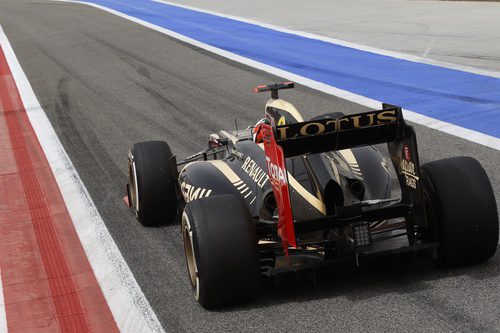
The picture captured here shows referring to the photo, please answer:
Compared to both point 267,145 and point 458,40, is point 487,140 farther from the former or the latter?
point 458,40

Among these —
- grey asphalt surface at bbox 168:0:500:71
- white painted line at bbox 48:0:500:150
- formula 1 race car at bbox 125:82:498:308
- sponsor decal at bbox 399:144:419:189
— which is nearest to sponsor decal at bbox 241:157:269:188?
formula 1 race car at bbox 125:82:498:308

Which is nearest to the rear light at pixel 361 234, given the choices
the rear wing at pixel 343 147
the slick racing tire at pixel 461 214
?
the rear wing at pixel 343 147

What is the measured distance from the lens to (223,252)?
6.70 metres

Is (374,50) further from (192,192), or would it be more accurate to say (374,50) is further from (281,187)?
(281,187)

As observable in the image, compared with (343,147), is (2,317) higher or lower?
lower

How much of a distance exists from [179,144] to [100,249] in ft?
13.7

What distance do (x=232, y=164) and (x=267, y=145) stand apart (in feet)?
4.42

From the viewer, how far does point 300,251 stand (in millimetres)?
7207

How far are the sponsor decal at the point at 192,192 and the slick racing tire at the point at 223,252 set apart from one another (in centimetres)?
111

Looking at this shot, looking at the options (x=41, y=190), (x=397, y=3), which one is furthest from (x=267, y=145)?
(x=397, y=3)

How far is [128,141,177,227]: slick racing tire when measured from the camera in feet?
29.9

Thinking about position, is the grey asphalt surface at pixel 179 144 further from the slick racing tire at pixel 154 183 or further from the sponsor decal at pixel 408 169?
the sponsor decal at pixel 408 169

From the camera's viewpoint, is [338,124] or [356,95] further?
[356,95]

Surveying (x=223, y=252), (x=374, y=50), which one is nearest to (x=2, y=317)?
(x=223, y=252)
